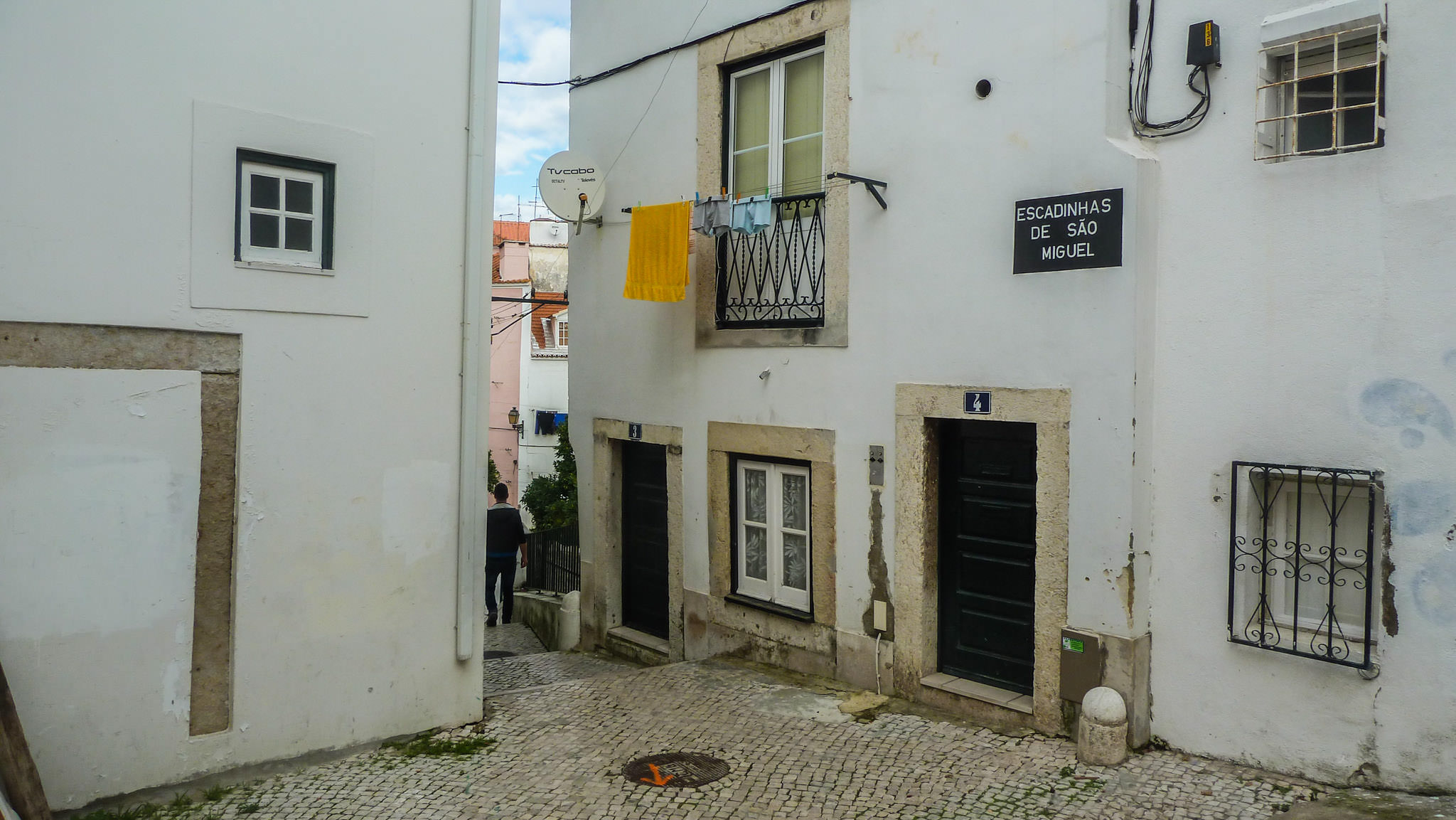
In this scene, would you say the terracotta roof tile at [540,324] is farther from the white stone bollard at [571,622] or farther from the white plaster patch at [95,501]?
the white plaster patch at [95,501]

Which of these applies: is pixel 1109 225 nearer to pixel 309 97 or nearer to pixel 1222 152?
pixel 1222 152

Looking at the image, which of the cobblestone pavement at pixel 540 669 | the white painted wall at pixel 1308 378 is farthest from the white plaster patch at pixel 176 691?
the white painted wall at pixel 1308 378

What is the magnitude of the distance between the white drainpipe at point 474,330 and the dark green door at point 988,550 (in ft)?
10.1

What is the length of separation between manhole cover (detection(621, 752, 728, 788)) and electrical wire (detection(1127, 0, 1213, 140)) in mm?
4346

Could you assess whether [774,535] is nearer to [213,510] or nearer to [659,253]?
[659,253]

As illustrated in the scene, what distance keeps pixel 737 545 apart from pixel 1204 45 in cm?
489

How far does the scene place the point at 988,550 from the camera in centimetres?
684

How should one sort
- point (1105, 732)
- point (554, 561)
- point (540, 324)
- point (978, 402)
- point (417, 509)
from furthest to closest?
1. point (540, 324)
2. point (554, 561)
3. point (978, 402)
4. point (417, 509)
5. point (1105, 732)

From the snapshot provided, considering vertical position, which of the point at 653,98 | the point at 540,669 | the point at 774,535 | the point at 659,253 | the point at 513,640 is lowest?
the point at 513,640

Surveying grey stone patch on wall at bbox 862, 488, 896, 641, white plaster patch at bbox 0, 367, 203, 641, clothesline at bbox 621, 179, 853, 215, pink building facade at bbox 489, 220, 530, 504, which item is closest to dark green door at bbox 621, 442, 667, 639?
clothesline at bbox 621, 179, 853, 215

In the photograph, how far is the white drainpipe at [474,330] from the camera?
6523 millimetres

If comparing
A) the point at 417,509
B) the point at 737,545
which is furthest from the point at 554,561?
the point at 417,509

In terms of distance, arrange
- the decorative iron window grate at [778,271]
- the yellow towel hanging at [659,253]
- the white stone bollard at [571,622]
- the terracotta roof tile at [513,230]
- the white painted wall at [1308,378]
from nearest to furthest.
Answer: the white painted wall at [1308,378] < the decorative iron window grate at [778,271] < the yellow towel hanging at [659,253] < the white stone bollard at [571,622] < the terracotta roof tile at [513,230]

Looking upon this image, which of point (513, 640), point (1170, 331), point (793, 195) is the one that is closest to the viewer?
point (1170, 331)
